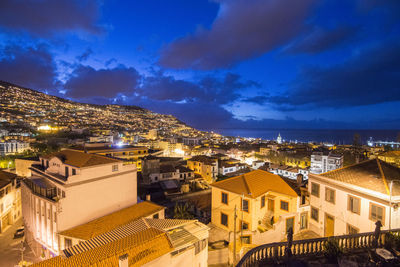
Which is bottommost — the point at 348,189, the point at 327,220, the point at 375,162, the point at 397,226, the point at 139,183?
the point at 139,183

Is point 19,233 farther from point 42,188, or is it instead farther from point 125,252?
point 125,252

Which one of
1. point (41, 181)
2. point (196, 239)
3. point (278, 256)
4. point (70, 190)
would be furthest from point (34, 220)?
point (278, 256)

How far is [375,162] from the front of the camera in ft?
43.5

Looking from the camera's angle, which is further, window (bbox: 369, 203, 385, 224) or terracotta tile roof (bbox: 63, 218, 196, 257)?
window (bbox: 369, 203, 385, 224)

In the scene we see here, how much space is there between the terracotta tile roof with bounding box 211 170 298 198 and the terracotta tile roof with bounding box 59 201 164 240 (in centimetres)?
613

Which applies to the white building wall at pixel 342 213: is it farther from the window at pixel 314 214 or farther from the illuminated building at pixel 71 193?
the illuminated building at pixel 71 193

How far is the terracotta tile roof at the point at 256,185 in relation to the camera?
14609 millimetres

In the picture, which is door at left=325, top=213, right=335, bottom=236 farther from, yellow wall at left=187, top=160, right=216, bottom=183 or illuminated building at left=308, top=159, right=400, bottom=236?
yellow wall at left=187, top=160, right=216, bottom=183

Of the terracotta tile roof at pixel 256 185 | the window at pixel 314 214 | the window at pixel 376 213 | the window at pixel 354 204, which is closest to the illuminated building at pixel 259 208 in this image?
the terracotta tile roof at pixel 256 185

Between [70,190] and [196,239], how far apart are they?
10.4m

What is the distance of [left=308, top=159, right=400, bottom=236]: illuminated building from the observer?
34.5 feet

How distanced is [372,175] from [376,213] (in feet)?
8.37

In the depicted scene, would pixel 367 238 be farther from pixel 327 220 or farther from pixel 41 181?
pixel 41 181

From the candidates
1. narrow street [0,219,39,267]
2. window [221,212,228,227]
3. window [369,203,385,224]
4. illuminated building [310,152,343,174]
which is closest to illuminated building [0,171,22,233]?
narrow street [0,219,39,267]
